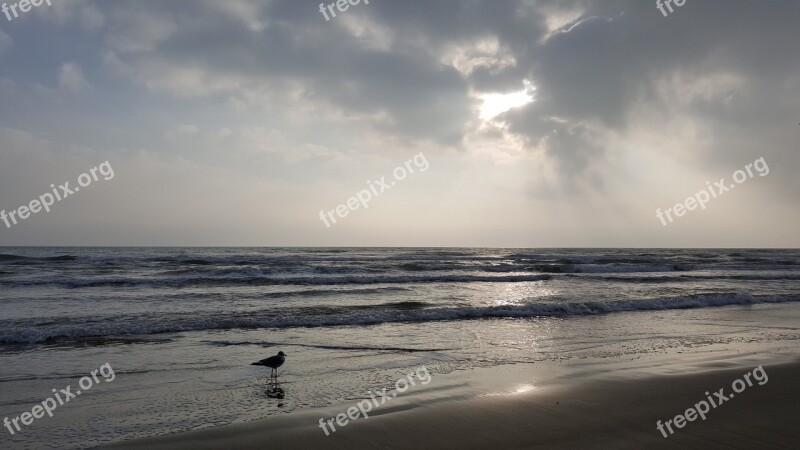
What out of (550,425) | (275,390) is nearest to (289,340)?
(275,390)

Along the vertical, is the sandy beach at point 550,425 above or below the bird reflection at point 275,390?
below

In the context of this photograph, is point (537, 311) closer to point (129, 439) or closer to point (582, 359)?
point (582, 359)

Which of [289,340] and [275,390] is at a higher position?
[289,340]

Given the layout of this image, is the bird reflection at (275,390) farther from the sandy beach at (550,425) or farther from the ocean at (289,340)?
the sandy beach at (550,425)

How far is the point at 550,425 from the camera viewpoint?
5746 mm

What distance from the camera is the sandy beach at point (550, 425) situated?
524cm

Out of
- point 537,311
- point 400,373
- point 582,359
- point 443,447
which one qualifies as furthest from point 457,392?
point 537,311

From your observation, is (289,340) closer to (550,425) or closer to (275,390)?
(275,390)

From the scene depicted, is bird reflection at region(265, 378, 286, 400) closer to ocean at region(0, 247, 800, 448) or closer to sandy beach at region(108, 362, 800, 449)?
ocean at region(0, 247, 800, 448)

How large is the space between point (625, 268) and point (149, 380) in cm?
4366

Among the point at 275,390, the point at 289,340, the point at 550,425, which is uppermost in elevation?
the point at 289,340

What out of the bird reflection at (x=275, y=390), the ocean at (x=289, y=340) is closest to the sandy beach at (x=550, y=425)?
the ocean at (x=289, y=340)

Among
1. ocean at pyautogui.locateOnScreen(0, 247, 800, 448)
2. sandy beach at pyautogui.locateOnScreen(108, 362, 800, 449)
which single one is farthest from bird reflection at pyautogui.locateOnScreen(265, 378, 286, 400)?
sandy beach at pyautogui.locateOnScreen(108, 362, 800, 449)

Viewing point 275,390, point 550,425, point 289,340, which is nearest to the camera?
point 550,425
